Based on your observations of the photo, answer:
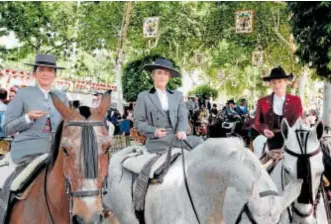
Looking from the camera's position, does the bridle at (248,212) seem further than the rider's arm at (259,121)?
No

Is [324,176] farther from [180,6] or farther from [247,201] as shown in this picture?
[180,6]

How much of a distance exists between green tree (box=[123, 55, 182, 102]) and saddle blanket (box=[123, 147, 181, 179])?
2304cm

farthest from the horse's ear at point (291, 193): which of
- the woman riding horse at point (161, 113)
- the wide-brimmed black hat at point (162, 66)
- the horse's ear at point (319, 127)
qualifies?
the wide-brimmed black hat at point (162, 66)

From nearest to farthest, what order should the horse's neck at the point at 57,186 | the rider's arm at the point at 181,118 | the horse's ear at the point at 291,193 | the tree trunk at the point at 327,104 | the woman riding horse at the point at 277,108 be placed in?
the horse's neck at the point at 57,186, the horse's ear at the point at 291,193, the rider's arm at the point at 181,118, the woman riding horse at the point at 277,108, the tree trunk at the point at 327,104

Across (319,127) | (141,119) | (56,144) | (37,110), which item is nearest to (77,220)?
(56,144)

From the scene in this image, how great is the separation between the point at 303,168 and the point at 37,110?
2.84 metres

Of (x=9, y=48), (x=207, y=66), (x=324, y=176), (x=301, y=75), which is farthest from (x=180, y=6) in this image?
(x=324, y=176)

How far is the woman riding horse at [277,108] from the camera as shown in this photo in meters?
7.09

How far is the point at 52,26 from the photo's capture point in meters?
29.1

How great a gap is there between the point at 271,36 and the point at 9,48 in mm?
16127

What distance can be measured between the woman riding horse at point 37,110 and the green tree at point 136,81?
2380 cm

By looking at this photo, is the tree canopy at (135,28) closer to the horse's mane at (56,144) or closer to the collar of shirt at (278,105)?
the collar of shirt at (278,105)

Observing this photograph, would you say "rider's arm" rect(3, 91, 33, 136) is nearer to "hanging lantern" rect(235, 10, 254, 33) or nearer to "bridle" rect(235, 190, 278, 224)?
"bridle" rect(235, 190, 278, 224)

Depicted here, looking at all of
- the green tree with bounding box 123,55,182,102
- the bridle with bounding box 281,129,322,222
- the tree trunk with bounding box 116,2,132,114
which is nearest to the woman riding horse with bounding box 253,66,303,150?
the bridle with bounding box 281,129,322,222
